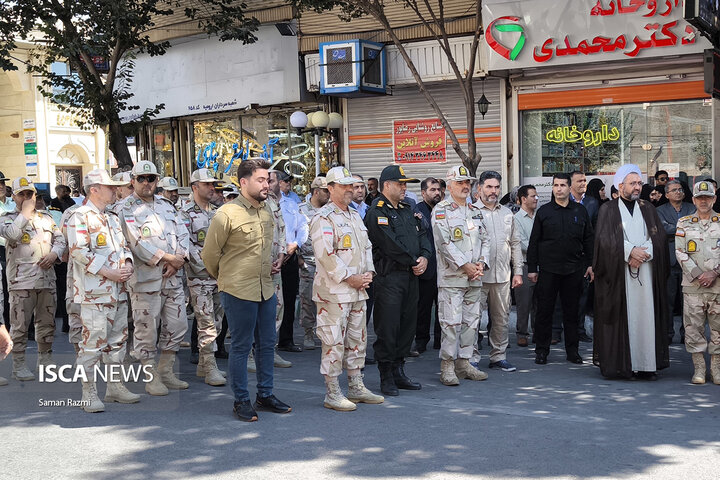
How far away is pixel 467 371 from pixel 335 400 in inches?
70.1

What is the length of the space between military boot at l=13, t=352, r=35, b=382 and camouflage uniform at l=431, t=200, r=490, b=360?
4.18 meters

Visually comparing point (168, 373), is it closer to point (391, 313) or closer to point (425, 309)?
point (391, 313)

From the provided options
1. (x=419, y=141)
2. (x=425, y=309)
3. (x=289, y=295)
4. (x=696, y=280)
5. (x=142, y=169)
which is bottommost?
(x=425, y=309)

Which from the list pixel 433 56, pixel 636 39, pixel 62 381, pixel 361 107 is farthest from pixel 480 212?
pixel 361 107

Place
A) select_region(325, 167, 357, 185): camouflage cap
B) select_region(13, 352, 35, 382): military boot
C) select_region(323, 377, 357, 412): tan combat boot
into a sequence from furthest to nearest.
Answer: select_region(13, 352, 35, 382): military boot < select_region(325, 167, 357, 185): camouflage cap < select_region(323, 377, 357, 412): tan combat boot

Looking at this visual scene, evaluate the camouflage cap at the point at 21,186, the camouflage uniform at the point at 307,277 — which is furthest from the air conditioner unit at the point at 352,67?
the camouflage cap at the point at 21,186

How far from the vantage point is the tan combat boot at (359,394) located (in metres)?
7.53

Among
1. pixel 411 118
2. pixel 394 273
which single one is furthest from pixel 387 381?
pixel 411 118

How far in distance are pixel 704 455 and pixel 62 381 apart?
5787 mm

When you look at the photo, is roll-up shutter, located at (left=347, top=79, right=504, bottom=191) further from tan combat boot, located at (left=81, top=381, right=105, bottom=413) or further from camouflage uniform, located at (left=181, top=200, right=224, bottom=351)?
tan combat boot, located at (left=81, top=381, right=105, bottom=413)

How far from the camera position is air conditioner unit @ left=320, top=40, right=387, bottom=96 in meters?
17.8

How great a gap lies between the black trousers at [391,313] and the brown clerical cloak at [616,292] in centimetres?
204

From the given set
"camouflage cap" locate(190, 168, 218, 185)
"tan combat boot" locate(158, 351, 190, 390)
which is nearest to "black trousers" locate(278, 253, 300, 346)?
"camouflage cap" locate(190, 168, 218, 185)

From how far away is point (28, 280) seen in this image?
29.6 feet
